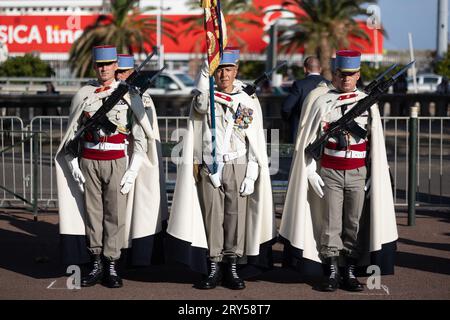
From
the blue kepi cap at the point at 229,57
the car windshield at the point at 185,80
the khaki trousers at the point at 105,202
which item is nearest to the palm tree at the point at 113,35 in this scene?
the car windshield at the point at 185,80

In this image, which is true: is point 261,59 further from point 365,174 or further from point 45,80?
point 365,174

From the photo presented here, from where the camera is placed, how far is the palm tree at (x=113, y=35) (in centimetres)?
4300

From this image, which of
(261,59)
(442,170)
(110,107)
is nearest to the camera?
(110,107)

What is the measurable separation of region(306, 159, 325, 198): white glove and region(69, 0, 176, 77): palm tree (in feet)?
115

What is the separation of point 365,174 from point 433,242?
2.42m

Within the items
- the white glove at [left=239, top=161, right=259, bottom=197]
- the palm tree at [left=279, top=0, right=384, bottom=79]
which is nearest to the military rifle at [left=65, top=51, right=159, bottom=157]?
the white glove at [left=239, top=161, right=259, bottom=197]

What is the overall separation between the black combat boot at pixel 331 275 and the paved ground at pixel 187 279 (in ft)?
0.24

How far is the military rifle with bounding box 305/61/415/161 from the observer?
24.7ft
